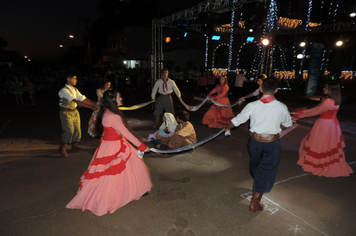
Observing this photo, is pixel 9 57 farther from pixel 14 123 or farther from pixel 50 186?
pixel 50 186

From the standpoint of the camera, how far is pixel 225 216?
333 centimetres

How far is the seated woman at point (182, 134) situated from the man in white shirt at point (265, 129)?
2.16 m

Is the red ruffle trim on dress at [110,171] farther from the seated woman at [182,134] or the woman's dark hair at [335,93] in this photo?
the woman's dark hair at [335,93]

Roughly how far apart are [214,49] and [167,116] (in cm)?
2710

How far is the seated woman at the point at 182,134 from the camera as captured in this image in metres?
5.44

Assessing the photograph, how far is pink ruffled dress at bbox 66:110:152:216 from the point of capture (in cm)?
320

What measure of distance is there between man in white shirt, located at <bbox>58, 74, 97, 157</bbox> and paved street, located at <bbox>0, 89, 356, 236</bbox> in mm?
480

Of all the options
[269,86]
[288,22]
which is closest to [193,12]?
[269,86]

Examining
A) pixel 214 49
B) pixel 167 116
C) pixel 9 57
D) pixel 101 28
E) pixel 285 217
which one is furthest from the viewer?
pixel 101 28

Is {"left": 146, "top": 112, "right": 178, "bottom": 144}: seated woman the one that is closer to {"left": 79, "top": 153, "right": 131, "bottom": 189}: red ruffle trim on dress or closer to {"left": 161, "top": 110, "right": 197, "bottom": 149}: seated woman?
{"left": 161, "top": 110, "right": 197, "bottom": 149}: seated woman

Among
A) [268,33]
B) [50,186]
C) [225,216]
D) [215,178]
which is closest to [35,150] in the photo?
[50,186]

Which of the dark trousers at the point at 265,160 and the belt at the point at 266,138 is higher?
the belt at the point at 266,138

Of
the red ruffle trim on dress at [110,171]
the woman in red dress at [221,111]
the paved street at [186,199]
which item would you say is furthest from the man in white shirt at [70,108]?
the woman in red dress at [221,111]

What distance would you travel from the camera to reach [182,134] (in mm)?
5496
